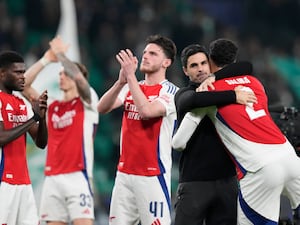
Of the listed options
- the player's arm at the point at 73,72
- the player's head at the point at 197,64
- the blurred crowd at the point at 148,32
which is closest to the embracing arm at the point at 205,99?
the player's head at the point at 197,64

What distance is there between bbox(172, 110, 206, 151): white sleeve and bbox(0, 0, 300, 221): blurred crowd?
6.47 m

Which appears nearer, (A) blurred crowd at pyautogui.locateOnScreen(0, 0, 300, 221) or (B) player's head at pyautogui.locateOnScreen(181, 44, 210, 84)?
(B) player's head at pyautogui.locateOnScreen(181, 44, 210, 84)

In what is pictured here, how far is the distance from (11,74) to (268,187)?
8.81 ft

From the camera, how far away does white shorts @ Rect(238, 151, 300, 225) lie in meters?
8.30

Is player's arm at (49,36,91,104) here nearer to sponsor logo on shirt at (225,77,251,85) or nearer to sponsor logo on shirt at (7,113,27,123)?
sponsor logo on shirt at (7,113,27,123)

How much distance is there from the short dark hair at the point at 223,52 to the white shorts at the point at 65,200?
127 inches

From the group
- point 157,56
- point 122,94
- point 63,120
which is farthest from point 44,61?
point 157,56

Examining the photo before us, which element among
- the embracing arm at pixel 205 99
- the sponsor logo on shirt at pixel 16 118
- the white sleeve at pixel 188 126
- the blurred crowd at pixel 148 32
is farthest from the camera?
the blurred crowd at pixel 148 32

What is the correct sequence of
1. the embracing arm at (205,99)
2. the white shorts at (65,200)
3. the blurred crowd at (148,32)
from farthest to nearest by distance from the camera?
1. the blurred crowd at (148,32)
2. the white shorts at (65,200)
3. the embracing arm at (205,99)

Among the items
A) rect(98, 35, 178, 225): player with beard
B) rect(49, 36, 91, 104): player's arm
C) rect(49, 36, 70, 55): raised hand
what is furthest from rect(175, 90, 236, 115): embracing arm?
rect(49, 36, 70, 55): raised hand

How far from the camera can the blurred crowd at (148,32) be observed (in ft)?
53.0

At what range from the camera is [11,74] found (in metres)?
9.05

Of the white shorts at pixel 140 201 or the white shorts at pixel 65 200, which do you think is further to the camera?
the white shorts at pixel 65 200

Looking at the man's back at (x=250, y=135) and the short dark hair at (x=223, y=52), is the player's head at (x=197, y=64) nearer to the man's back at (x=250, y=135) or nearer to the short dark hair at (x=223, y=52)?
the short dark hair at (x=223, y=52)
